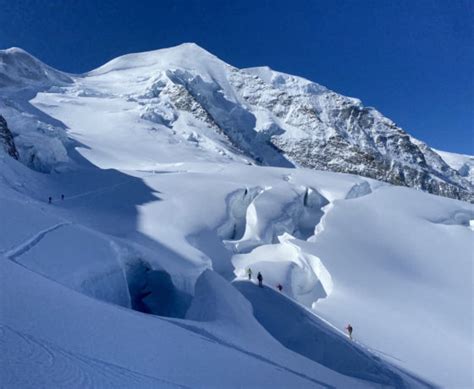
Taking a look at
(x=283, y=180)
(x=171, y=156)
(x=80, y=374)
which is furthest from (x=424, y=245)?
(x=171, y=156)

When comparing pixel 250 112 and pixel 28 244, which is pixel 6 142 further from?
pixel 250 112

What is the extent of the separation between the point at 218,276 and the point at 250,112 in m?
89.2

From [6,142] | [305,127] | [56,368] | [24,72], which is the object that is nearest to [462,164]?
[305,127]

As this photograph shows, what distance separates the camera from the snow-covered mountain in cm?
7256

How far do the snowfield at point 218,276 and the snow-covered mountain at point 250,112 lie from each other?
25015 mm

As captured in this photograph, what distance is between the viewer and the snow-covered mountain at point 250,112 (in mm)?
72562

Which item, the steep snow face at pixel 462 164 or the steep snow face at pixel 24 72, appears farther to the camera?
the steep snow face at pixel 462 164

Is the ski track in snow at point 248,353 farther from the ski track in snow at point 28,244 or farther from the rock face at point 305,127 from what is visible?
the rock face at point 305,127

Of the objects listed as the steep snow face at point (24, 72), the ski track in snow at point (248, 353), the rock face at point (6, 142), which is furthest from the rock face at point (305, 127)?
the ski track in snow at point (248, 353)

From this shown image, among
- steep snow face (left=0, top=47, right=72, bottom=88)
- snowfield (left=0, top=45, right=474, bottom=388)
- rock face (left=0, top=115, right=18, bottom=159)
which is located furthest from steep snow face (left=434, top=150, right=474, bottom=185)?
rock face (left=0, top=115, right=18, bottom=159)

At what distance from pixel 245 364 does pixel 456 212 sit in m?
28.6

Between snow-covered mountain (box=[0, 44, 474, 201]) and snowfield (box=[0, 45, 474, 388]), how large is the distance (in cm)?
2502

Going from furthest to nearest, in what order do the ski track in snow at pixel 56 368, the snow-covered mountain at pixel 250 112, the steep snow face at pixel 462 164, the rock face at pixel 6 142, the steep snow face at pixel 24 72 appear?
1. the steep snow face at pixel 462 164
2. the steep snow face at pixel 24 72
3. the snow-covered mountain at pixel 250 112
4. the rock face at pixel 6 142
5. the ski track in snow at pixel 56 368

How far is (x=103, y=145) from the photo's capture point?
4678cm
